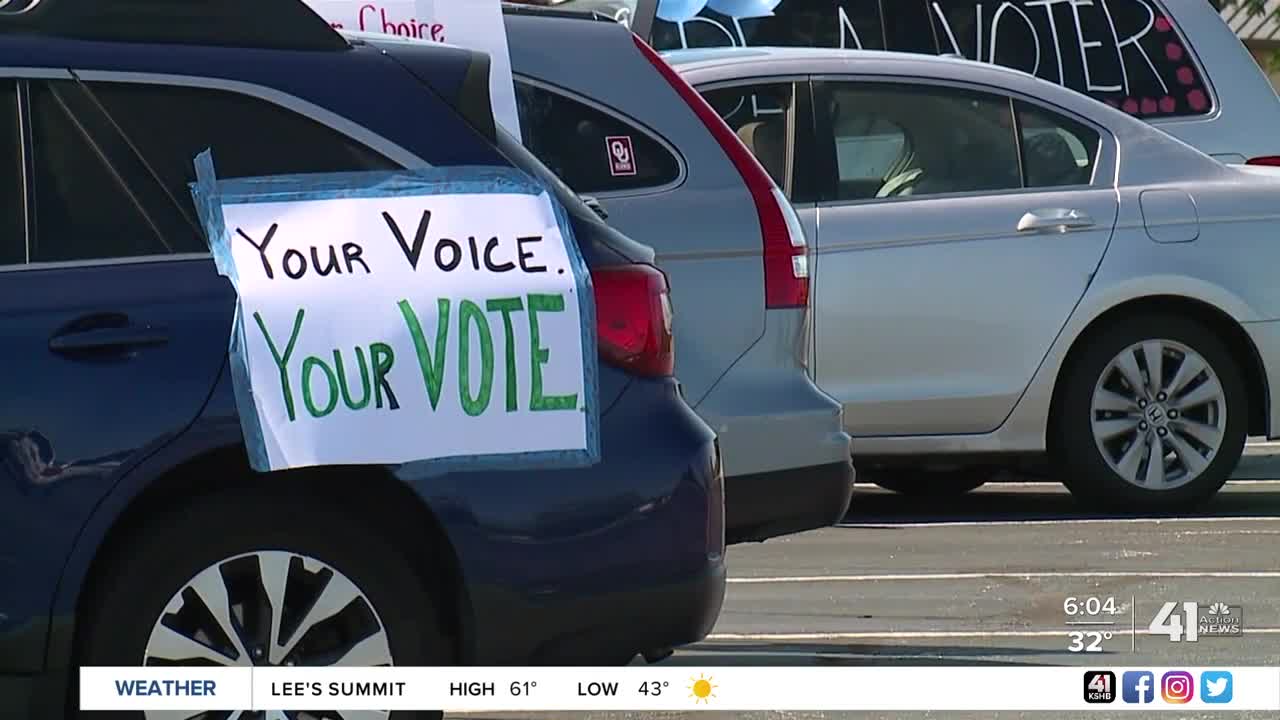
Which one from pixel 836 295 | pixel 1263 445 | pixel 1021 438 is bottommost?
pixel 1263 445

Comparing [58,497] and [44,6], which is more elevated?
[44,6]

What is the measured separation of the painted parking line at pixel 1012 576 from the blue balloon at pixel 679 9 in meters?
3.28

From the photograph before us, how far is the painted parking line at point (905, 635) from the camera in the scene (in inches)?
271

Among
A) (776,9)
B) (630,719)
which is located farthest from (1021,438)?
(630,719)

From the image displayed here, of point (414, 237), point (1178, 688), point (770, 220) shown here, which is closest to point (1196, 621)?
point (1178, 688)

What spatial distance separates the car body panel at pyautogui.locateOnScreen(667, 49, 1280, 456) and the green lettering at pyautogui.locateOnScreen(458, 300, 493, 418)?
4.02 m

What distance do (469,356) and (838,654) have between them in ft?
7.10

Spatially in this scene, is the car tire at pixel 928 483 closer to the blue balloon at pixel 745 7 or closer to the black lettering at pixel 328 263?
the blue balloon at pixel 745 7

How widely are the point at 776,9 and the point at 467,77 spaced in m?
5.85

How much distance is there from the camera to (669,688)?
5160 mm

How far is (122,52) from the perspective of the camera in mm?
4871

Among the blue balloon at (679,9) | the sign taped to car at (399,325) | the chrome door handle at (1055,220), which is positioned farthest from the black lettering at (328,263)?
the blue balloon at (679,9)

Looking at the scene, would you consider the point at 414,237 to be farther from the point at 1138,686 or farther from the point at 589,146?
the point at 589,146

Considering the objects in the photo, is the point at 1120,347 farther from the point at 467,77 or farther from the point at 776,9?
the point at 467,77
